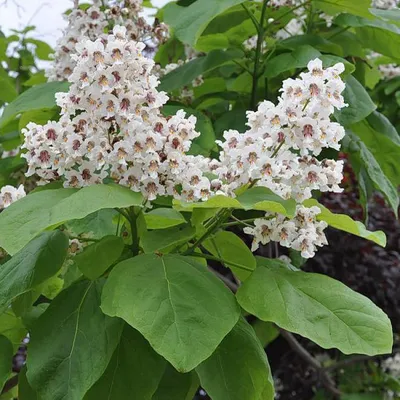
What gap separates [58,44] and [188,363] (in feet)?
3.14

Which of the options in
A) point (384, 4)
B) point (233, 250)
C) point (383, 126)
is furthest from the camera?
point (384, 4)

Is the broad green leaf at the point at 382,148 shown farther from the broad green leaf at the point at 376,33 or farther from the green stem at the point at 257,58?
the green stem at the point at 257,58

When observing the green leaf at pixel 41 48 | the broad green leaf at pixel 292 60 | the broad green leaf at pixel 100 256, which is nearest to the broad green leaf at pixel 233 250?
the broad green leaf at pixel 100 256

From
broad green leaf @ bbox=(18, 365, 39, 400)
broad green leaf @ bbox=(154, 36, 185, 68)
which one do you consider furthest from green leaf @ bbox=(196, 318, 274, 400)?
broad green leaf @ bbox=(154, 36, 185, 68)

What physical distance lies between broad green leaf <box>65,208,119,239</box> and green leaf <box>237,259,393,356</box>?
1.04ft

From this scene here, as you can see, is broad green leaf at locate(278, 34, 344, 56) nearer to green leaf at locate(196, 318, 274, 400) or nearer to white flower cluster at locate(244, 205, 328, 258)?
white flower cluster at locate(244, 205, 328, 258)

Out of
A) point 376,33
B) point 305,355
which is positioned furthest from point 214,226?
point 305,355

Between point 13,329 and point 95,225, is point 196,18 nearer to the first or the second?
point 95,225

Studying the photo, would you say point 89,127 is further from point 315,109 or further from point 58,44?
point 58,44

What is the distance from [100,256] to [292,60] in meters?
0.64

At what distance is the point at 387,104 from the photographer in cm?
207

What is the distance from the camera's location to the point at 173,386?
3.24ft

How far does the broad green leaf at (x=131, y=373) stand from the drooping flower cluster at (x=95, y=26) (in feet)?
2.44

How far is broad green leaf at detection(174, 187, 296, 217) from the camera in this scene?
85 cm
